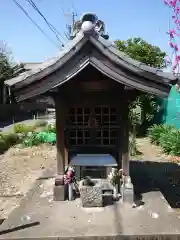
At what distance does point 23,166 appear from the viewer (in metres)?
12.9

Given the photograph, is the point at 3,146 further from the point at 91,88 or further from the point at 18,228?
the point at 18,228

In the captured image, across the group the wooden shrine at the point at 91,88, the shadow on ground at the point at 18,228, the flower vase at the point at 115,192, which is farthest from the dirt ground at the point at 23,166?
the flower vase at the point at 115,192

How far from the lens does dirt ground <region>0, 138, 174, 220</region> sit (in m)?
9.12

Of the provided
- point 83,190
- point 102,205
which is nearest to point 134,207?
point 102,205

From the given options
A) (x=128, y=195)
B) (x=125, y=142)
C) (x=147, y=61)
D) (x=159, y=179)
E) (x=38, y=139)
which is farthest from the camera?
(x=147, y=61)

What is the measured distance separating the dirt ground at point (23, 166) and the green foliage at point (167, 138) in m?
0.40

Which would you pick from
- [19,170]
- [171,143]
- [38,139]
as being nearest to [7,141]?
[38,139]

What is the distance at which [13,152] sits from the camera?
15.7 m

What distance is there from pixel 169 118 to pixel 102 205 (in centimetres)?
1251

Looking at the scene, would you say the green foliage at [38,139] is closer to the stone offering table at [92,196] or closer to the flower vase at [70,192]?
the flower vase at [70,192]

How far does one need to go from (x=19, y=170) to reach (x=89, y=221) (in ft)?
23.3

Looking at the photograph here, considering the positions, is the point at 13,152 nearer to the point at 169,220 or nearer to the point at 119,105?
the point at 119,105

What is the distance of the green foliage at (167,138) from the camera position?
1428 cm

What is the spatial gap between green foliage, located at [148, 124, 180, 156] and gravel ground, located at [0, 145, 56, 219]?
17.3 ft
